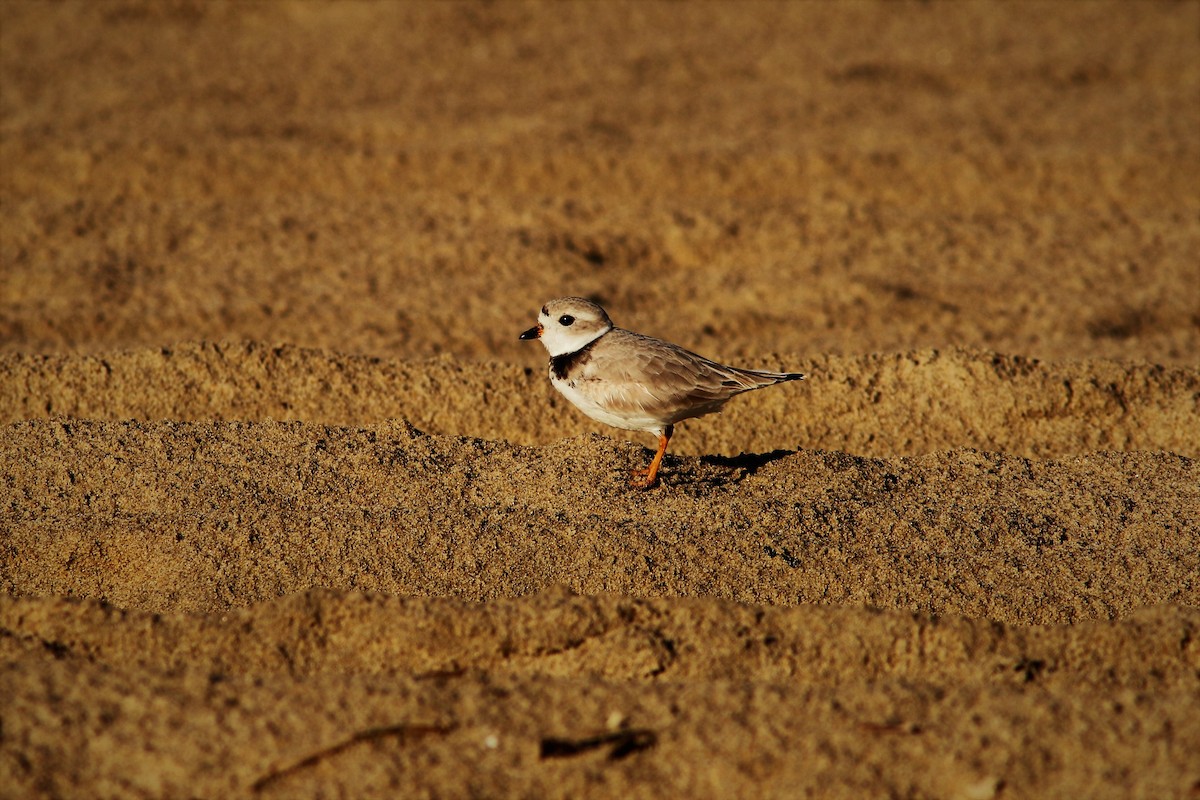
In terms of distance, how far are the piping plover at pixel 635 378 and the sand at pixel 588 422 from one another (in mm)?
339

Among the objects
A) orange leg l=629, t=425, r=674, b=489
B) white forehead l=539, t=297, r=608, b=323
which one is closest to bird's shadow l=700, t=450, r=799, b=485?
orange leg l=629, t=425, r=674, b=489

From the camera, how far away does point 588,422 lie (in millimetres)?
6039

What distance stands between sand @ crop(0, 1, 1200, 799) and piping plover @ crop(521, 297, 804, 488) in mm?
339

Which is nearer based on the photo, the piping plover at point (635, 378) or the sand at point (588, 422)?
the sand at point (588, 422)

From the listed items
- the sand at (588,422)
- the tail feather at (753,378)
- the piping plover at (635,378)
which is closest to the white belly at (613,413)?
the piping plover at (635,378)

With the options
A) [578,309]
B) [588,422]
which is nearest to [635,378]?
[578,309]

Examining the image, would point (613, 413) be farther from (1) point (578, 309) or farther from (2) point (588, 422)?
(2) point (588, 422)

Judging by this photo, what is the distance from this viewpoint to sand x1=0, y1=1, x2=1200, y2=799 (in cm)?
337

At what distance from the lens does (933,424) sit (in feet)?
19.5

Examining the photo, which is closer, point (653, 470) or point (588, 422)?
point (653, 470)

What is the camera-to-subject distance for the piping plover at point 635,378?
16.1ft

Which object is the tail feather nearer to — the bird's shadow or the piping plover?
the piping plover

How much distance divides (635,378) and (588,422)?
1.16 metres

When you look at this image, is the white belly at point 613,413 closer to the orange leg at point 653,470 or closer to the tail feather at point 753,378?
the orange leg at point 653,470
